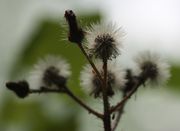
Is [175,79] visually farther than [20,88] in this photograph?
Yes

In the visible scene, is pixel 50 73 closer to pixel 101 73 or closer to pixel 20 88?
pixel 20 88

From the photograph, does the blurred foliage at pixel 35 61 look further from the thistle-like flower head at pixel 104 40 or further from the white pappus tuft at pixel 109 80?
the thistle-like flower head at pixel 104 40

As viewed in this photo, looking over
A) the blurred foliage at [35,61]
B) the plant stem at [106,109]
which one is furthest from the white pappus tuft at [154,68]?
the blurred foliage at [35,61]

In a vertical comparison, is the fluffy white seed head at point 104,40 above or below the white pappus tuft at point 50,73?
above

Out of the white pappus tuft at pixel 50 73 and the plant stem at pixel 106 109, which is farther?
the white pappus tuft at pixel 50 73

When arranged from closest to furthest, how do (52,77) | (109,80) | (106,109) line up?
(106,109), (109,80), (52,77)

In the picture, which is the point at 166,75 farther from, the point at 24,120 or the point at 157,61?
the point at 24,120

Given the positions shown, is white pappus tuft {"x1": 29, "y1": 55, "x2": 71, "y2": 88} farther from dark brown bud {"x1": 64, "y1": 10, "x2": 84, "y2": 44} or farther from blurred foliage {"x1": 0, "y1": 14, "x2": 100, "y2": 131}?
blurred foliage {"x1": 0, "y1": 14, "x2": 100, "y2": 131}

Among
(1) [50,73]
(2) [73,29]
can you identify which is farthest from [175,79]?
(2) [73,29]
